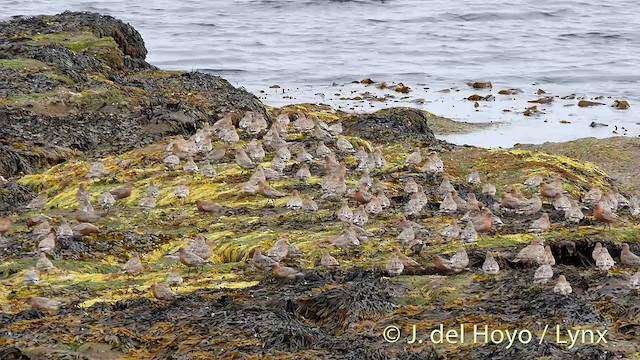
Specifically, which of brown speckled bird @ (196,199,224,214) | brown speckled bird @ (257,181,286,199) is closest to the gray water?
brown speckled bird @ (257,181,286,199)

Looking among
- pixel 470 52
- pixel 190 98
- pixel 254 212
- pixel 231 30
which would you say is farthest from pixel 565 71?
pixel 254 212

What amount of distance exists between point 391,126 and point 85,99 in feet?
16.2

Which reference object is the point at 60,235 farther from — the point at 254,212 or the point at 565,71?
the point at 565,71

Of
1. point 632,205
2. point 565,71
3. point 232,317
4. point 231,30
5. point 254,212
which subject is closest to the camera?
point 232,317

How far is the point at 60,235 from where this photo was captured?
11062 millimetres

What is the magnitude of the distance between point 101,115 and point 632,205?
8.04 m

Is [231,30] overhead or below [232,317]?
below

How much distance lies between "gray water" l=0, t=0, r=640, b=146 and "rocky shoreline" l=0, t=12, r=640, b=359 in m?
10.7

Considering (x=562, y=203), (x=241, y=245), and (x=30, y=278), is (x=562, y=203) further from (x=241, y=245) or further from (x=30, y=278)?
(x=30, y=278)

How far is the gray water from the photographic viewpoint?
31.5m

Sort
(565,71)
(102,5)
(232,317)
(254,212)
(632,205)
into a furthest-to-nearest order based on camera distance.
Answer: (102,5) → (565,71) → (632,205) → (254,212) → (232,317)

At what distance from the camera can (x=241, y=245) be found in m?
11.2

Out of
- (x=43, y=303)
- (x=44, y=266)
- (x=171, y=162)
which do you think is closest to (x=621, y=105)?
(x=171, y=162)

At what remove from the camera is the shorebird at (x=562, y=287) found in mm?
8977
